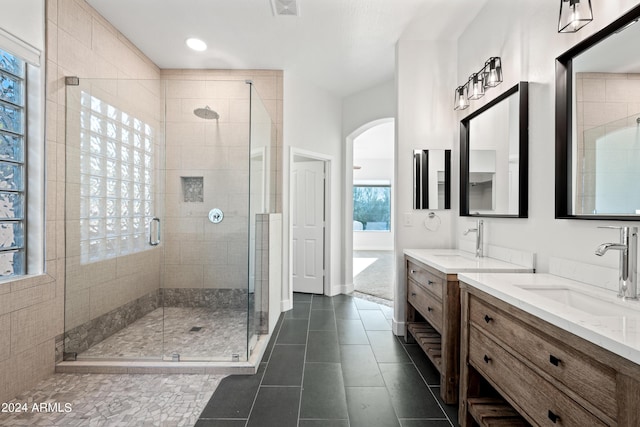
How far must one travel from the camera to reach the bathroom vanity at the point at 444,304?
5.99ft

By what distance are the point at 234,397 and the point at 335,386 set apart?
0.65 metres

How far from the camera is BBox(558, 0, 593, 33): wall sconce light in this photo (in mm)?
1391

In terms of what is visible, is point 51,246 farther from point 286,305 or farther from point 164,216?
point 286,305

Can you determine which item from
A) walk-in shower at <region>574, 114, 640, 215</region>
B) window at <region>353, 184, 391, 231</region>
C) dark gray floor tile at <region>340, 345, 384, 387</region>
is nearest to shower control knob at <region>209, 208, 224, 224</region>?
dark gray floor tile at <region>340, 345, 384, 387</region>

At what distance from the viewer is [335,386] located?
2014mm

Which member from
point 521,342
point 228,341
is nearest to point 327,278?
point 228,341

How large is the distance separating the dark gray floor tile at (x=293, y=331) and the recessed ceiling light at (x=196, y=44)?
2.98 meters

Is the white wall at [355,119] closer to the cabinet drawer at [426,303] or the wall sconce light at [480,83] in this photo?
the wall sconce light at [480,83]

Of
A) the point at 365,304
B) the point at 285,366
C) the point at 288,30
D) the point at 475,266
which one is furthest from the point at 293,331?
the point at 288,30

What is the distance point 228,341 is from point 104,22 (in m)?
3.02

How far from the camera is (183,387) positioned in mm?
2012

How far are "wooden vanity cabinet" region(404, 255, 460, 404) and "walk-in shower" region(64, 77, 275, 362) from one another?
1.37m

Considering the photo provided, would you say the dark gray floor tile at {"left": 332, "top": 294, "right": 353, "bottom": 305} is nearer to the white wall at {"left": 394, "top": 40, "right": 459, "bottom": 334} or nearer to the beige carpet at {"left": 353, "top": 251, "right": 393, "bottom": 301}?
the beige carpet at {"left": 353, "top": 251, "right": 393, "bottom": 301}

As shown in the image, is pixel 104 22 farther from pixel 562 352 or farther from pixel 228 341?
pixel 562 352
